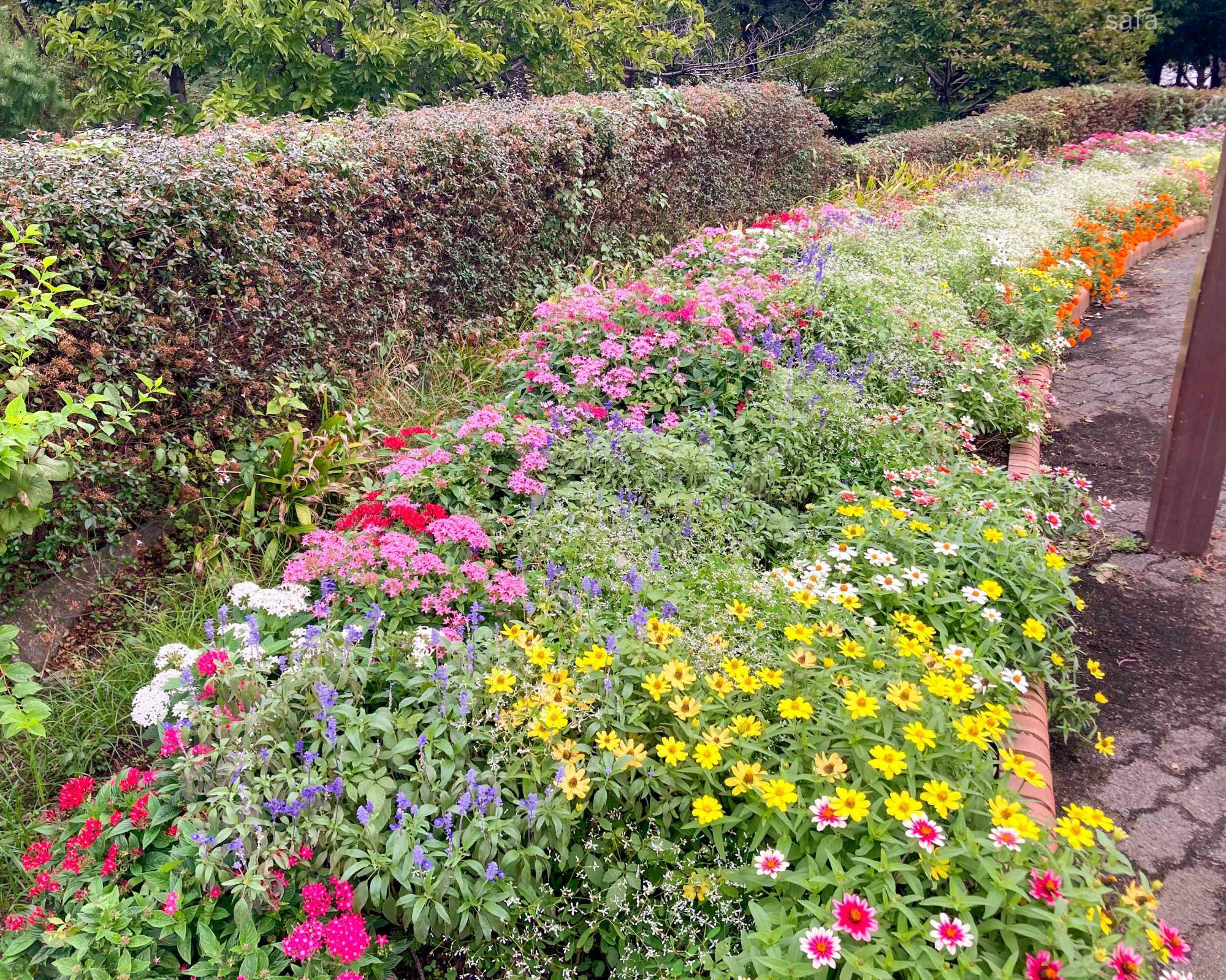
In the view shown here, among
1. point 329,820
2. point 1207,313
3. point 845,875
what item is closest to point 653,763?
point 845,875

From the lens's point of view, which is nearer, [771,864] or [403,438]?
[771,864]

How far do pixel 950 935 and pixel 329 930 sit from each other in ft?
4.28

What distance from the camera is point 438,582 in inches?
108

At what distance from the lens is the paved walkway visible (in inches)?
99.0

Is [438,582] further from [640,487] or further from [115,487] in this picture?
[115,487]

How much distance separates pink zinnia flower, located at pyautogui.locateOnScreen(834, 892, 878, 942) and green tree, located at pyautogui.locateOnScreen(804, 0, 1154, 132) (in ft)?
59.8

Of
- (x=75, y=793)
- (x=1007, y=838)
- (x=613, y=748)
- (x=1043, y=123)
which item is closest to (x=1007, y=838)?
(x=1007, y=838)

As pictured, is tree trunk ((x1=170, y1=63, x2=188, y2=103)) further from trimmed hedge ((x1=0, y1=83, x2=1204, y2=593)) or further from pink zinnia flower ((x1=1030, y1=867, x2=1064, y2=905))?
pink zinnia flower ((x1=1030, y1=867, x2=1064, y2=905))

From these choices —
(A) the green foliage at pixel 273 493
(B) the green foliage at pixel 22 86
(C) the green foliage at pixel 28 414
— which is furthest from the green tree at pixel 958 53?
(C) the green foliage at pixel 28 414

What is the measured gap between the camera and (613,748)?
2.02 m

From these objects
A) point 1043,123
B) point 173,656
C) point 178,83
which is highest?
point 178,83

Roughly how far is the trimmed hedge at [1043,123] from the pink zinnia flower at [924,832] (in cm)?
1093

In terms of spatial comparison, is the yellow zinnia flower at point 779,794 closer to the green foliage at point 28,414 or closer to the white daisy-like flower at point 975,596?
the white daisy-like flower at point 975,596

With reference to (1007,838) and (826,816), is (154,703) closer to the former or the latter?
(826,816)
